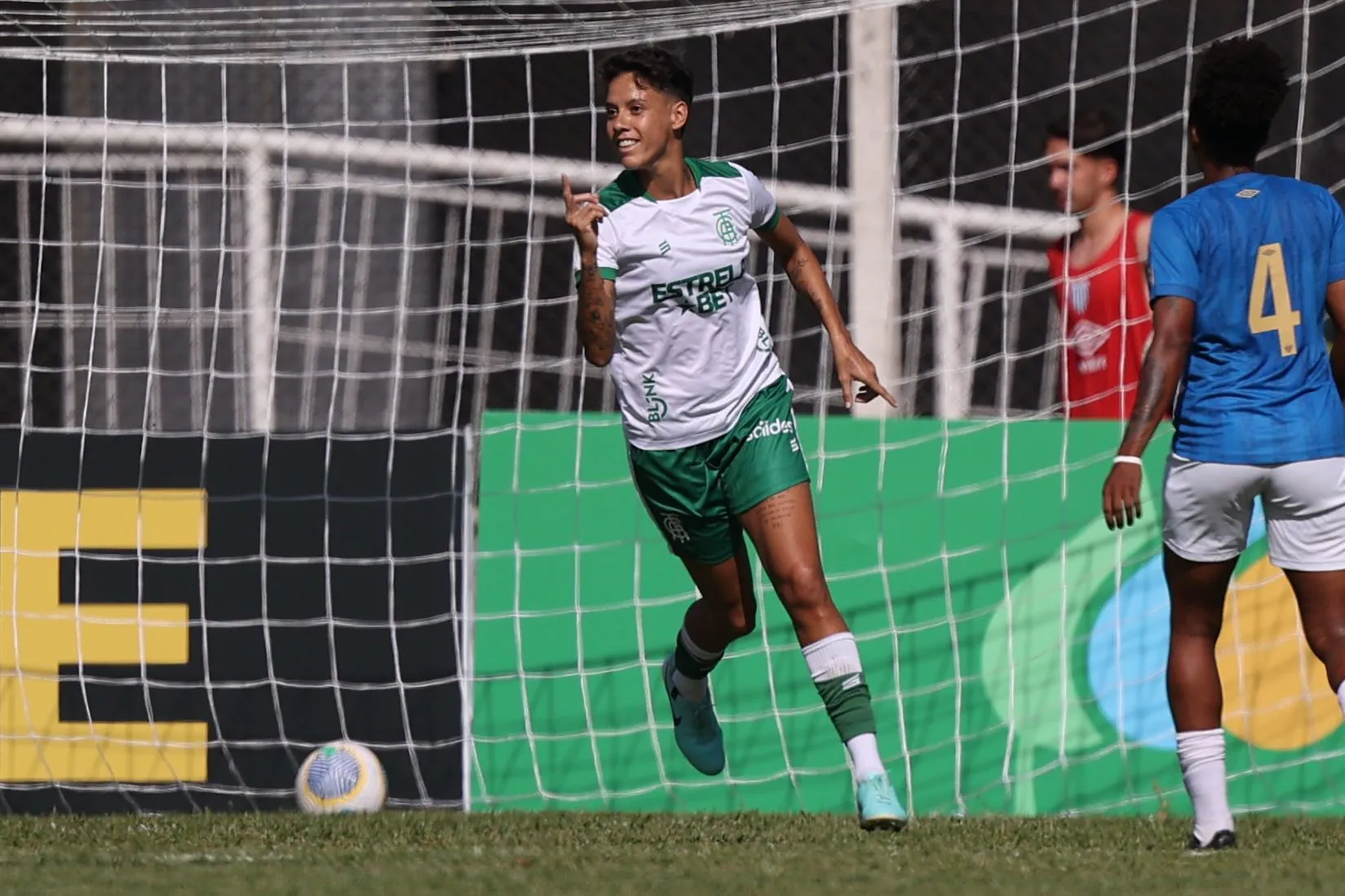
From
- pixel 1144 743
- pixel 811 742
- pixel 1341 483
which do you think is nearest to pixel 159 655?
pixel 811 742

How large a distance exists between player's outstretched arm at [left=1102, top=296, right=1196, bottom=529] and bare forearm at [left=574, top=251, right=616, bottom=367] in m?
1.29

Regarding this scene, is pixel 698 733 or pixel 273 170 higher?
pixel 273 170

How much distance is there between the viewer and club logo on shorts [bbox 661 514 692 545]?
548 cm

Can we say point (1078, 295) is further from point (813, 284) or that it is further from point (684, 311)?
point (684, 311)

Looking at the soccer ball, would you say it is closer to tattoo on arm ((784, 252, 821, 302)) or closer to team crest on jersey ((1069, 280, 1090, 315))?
tattoo on arm ((784, 252, 821, 302))

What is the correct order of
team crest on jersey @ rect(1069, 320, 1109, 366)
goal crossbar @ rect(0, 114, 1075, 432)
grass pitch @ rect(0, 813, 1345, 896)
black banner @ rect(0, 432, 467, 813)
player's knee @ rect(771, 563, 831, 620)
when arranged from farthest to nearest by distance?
goal crossbar @ rect(0, 114, 1075, 432) → team crest on jersey @ rect(1069, 320, 1109, 366) → black banner @ rect(0, 432, 467, 813) → player's knee @ rect(771, 563, 831, 620) → grass pitch @ rect(0, 813, 1345, 896)

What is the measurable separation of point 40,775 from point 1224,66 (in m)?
4.77

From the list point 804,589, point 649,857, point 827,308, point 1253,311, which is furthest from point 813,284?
point 649,857

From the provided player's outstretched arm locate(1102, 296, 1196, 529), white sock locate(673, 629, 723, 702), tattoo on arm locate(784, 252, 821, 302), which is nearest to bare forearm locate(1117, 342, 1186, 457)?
player's outstretched arm locate(1102, 296, 1196, 529)

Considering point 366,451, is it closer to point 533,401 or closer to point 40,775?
point 40,775

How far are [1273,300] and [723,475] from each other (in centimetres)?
151

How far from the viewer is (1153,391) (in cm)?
461

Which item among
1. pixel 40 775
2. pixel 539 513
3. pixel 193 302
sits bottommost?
pixel 40 775

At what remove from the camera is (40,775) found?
7.10 meters
